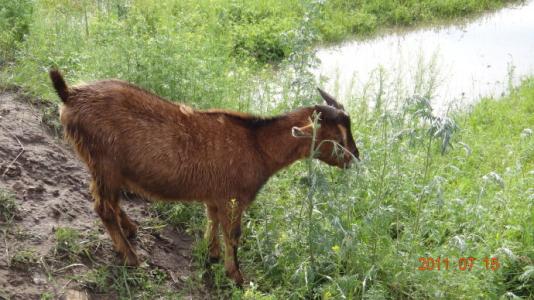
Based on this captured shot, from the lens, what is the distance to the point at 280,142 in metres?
4.41

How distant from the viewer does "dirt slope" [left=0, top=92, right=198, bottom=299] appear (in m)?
3.81

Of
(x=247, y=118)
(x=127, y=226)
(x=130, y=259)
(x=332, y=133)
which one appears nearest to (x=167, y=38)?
(x=247, y=118)

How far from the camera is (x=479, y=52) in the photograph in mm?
9852

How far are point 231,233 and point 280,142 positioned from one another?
0.73 metres

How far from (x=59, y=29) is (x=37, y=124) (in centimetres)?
262

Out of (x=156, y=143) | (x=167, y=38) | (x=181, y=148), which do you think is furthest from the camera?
(x=167, y=38)

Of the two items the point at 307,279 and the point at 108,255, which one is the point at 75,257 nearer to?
the point at 108,255

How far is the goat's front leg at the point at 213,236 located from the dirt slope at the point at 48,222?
18 cm

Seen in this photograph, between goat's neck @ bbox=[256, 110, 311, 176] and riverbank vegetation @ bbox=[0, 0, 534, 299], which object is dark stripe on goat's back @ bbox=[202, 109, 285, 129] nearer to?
goat's neck @ bbox=[256, 110, 311, 176]

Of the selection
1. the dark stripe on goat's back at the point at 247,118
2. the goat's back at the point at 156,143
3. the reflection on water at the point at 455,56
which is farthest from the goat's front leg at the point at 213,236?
the reflection on water at the point at 455,56

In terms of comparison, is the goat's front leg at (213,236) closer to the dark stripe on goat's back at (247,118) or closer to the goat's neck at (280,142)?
the goat's neck at (280,142)

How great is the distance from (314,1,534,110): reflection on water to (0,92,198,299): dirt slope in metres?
3.59
